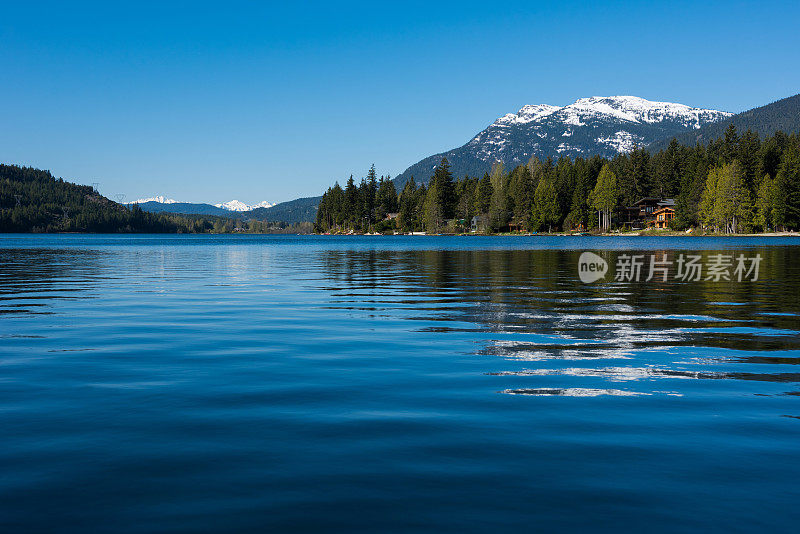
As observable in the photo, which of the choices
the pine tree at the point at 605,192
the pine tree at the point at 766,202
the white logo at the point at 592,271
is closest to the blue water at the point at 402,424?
the white logo at the point at 592,271

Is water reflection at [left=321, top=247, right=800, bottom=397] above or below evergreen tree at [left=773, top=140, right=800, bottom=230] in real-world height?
below

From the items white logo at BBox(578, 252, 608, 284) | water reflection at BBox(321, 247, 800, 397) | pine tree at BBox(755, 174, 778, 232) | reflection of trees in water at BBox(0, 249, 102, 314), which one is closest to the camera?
water reflection at BBox(321, 247, 800, 397)

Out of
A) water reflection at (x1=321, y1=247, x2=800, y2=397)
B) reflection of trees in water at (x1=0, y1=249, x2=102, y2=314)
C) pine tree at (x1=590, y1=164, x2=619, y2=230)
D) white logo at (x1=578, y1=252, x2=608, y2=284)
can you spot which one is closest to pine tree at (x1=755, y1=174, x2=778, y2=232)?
pine tree at (x1=590, y1=164, x2=619, y2=230)

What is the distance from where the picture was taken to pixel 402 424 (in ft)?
27.8

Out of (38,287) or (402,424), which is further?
(38,287)

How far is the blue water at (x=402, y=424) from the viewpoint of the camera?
570 cm

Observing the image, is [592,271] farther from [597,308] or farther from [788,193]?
[788,193]

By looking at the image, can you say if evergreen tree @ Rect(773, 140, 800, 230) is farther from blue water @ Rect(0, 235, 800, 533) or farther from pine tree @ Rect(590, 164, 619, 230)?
blue water @ Rect(0, 235, 800, 533)

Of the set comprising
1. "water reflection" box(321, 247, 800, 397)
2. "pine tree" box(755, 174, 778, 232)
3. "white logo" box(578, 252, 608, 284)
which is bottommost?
"water reflection" box(321, 247, 800, 397)

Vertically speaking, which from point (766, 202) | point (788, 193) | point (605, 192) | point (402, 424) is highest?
point (605, 192)

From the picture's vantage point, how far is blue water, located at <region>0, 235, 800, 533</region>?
5.70 meters

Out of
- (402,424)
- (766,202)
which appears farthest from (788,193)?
(402,424)

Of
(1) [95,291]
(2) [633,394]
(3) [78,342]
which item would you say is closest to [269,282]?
(1) [95,291]

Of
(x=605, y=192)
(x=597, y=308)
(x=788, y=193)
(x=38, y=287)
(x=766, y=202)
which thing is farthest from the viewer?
(x=605, y=192)
